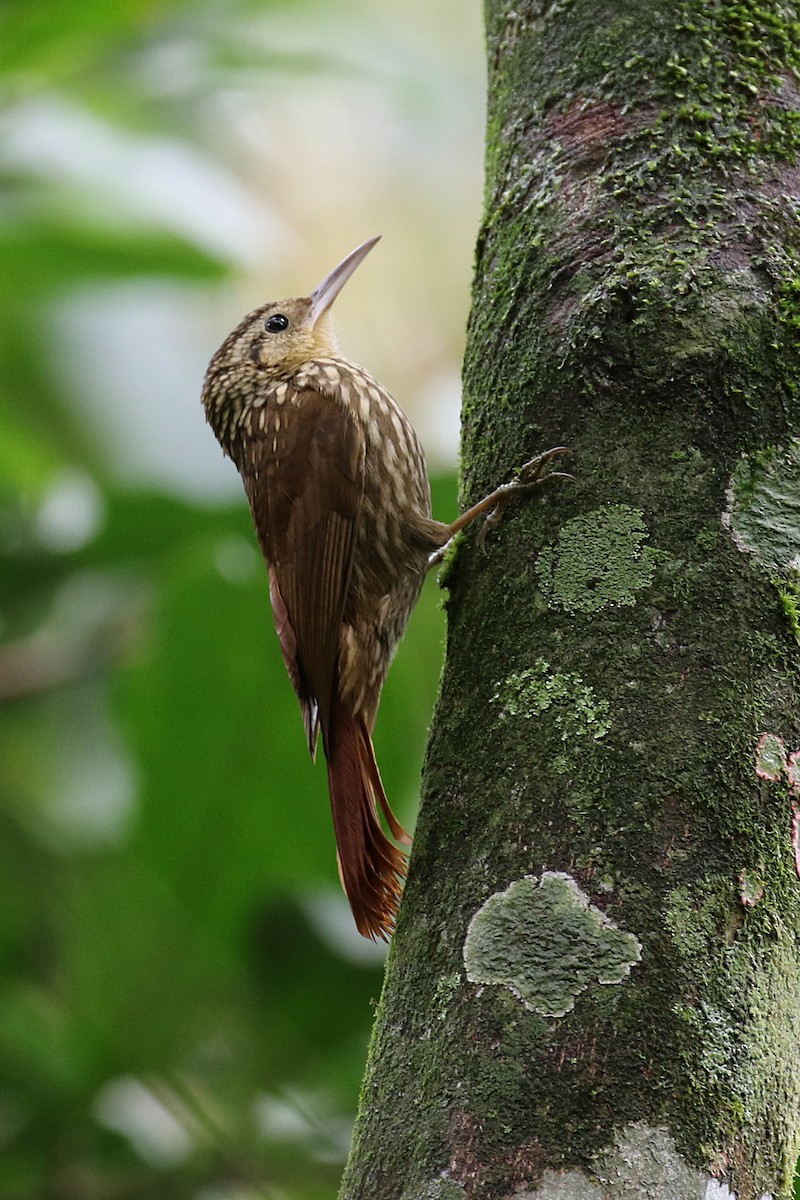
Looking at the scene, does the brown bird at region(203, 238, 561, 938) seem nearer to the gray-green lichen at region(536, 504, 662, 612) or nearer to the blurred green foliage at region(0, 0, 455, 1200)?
the blurred green foliage at region(0, 0, 455, 1200)

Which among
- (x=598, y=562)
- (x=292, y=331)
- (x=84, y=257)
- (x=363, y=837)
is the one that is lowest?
(x=363, y=837)

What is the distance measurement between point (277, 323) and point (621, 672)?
72.9 inches

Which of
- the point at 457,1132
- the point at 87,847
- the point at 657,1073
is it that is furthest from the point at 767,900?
the point at 87,847

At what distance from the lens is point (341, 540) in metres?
2.53

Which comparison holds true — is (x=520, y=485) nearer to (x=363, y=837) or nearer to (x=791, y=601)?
(x=791, y=601)

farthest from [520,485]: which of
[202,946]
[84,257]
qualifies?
[84,257]

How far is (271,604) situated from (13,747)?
40.1 inches

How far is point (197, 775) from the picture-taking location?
262 cm

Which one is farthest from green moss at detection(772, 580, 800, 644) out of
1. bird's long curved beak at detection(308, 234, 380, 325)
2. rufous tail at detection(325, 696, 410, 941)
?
bird's long curved beak at detection(308, 234, 380, 325)

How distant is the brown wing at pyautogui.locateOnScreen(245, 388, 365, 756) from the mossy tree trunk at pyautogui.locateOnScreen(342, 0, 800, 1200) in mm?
617

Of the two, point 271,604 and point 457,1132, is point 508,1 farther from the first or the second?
point 457,1132

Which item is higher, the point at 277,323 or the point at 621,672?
the point at 277,323

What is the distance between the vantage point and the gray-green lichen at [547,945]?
4.31ft

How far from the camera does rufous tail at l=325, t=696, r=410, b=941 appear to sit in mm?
2072
